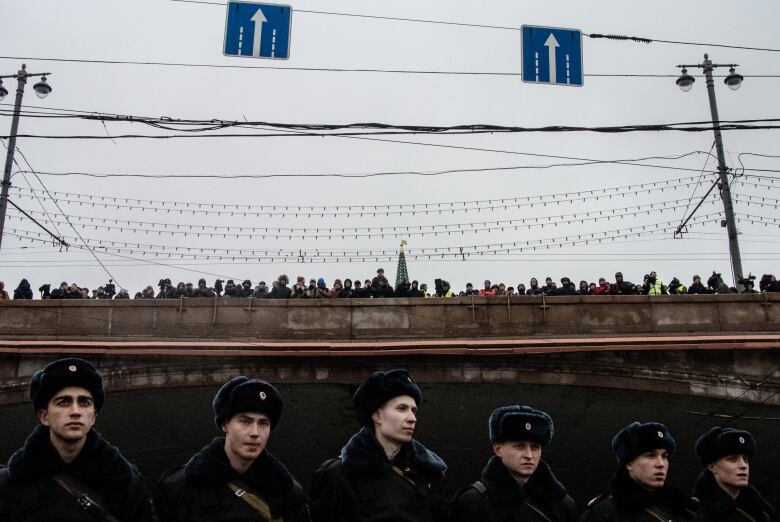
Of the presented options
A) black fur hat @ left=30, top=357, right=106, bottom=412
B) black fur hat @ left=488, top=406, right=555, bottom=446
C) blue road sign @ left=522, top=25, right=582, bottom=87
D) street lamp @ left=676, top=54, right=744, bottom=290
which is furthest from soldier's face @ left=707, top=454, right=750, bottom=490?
street lamp @ left=676, top=54, right=744, bottom=290

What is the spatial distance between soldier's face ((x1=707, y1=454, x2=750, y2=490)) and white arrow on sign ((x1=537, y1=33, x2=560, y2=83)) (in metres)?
6.25

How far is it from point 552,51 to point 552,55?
0.20ft

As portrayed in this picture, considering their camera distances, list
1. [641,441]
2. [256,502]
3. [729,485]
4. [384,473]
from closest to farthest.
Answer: [256,502]
[384,473]
[641,441]
[729,485]

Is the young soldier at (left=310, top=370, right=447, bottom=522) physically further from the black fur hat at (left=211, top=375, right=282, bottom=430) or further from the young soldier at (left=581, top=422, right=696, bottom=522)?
the young soldier at (left=581, top=422, right=696, bottom=522)

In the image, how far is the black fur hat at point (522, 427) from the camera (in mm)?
5625

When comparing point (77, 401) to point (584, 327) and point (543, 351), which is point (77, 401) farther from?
point (584, 327)

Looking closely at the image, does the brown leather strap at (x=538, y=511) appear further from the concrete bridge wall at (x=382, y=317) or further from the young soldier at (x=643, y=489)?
the concrete bridge wall at (x=382, y=317)

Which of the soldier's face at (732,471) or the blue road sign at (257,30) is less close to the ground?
the blue road sign at (257,30)

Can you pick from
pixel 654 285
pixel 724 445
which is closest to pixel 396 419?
pixel 724 445

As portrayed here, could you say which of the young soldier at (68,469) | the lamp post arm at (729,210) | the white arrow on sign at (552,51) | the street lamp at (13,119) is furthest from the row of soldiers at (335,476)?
the street lamp at (13,119)

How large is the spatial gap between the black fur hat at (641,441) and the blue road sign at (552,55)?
6310 millimetres

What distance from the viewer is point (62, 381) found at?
4.92 metres

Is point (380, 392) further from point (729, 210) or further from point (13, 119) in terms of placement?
point (13, 119)

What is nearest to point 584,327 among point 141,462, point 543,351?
point 543,351
